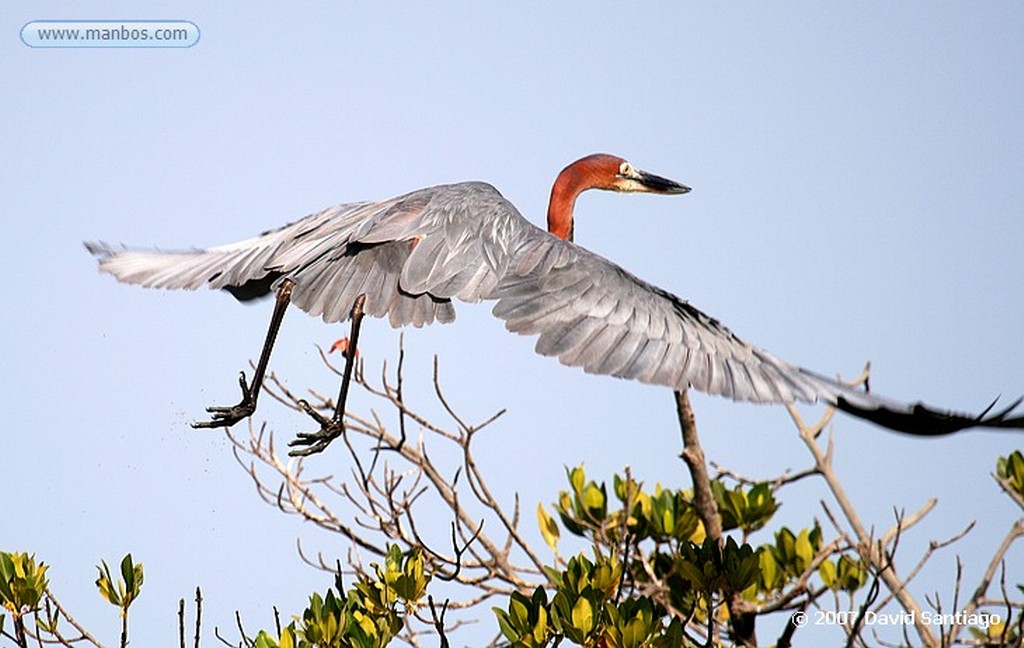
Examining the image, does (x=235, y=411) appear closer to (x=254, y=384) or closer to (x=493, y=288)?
(x=254, y=384)

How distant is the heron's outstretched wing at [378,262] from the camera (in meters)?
4.96

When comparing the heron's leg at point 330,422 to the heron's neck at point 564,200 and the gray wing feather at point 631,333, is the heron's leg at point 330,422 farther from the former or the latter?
the heron's neck at point 564,200

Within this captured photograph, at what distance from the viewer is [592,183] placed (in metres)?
7.30

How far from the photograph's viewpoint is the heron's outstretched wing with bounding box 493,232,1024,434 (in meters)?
4.24

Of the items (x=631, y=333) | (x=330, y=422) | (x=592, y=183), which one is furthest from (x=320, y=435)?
(x=592, y=183)

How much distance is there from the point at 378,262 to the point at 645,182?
273cm

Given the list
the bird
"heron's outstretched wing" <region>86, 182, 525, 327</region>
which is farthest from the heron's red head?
"heron's outstretched wing" <region>86, 182, 525, 327</region>

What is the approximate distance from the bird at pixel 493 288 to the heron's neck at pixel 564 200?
4.62 ft

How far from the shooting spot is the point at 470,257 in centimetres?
501

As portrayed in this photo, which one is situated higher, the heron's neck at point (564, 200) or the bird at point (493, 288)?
the heron's neck at point (564, 200)

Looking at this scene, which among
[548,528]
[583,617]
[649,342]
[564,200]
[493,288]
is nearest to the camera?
[583,617]

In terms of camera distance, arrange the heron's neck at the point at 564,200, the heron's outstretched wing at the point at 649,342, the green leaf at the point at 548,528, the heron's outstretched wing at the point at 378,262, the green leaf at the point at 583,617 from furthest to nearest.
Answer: the heron's neck at the point at 564,200, the green leaf at the point at 548,528, the heron's outstretched wing at the point at 378,262, the heron's outstretched wing at the point at 649,342, the green leaf at the point at 583,617

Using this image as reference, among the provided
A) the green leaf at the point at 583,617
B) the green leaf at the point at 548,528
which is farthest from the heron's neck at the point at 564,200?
the green leaf at the point at 583,617

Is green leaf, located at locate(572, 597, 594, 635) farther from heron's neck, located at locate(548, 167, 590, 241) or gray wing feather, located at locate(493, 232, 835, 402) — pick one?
heron's neck, located at locate(548, 167, 590, 241)
